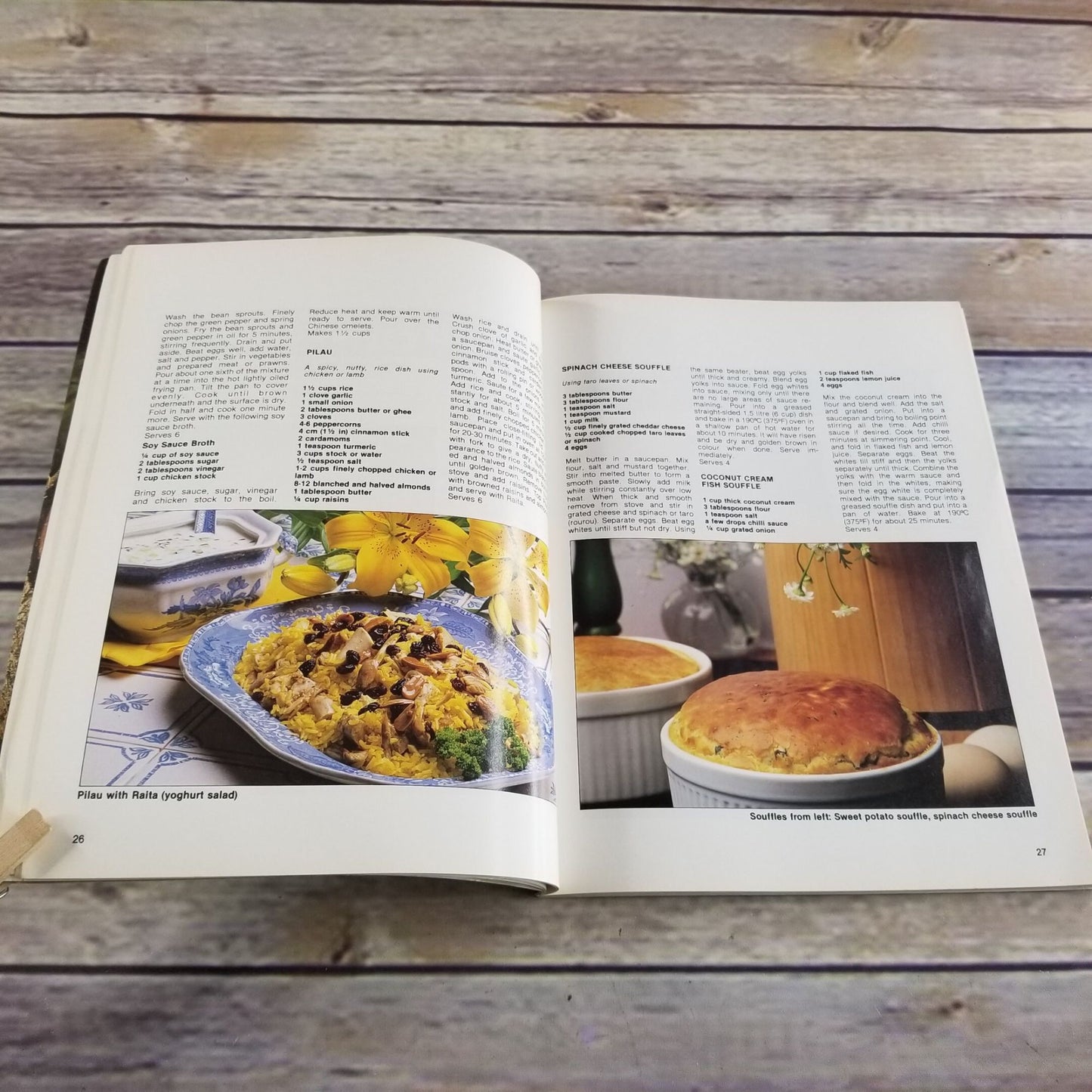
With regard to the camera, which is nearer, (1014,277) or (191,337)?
(191,337)

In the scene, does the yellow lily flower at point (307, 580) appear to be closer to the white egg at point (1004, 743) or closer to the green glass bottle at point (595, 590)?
the green glass bottle at point (595, 590)

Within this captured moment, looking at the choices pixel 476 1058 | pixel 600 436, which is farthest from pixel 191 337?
pixel 476 1058

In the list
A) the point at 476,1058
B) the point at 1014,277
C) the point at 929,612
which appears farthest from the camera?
the point at 1014,277

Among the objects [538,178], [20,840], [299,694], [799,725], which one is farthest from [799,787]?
[538,178]

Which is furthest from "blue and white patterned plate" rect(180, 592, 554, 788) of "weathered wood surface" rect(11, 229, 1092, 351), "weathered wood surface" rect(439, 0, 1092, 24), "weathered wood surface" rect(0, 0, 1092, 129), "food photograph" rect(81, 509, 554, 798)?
"weathered wood surface" rect(439, 0, 1092, 24)

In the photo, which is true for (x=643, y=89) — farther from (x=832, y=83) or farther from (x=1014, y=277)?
(x=1014, y=277)

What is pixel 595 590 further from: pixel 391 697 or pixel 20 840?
pixel 20 840

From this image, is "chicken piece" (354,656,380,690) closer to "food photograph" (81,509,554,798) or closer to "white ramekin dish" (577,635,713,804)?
"food photograph" (81,509,554,798)

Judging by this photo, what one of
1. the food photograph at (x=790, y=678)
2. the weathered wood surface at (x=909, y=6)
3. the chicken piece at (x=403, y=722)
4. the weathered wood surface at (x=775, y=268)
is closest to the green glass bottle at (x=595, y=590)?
the food photograph at (x=790, y=678)
